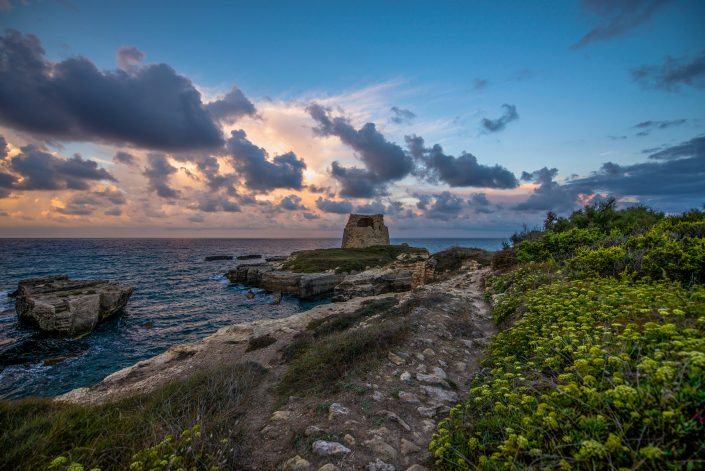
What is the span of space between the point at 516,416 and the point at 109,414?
260 inches

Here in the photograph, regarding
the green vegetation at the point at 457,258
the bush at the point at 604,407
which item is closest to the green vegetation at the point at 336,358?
the bush at the point at 604,407

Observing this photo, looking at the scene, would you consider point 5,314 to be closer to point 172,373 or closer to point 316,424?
point 172,373

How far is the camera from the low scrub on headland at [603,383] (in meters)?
2.43

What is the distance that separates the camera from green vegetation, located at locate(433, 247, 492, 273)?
27.2 m

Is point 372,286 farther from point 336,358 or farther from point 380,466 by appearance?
point 380,466

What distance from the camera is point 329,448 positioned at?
165 inches

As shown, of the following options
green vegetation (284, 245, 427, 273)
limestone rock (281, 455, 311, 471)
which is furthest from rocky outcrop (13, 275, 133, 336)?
limestone rock (281, 455, 311, 471)

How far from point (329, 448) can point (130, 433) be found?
3.03m

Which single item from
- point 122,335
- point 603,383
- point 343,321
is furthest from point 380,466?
point 122,335

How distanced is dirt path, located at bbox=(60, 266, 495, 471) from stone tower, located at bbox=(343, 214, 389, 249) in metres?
50.6

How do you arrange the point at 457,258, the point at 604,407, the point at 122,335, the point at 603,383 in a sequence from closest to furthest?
the point at 604,407, the point at 603,383, the point at 122,335, the point at 457,258

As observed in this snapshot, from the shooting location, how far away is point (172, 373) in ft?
33.6

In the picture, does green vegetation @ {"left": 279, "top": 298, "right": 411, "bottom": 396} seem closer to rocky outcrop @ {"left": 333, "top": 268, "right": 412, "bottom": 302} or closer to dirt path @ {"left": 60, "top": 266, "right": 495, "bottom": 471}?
dirt path @ {"left": 60, "top": 266, "right": 495, "bottom": 471}

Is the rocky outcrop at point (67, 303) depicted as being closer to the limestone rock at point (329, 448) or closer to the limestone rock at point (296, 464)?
the limestone rock at point (296, 464)
